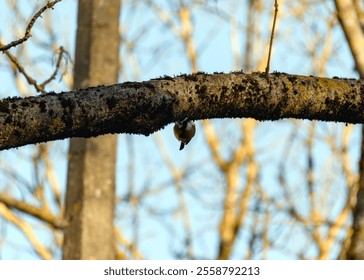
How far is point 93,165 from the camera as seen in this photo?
4.29 meters

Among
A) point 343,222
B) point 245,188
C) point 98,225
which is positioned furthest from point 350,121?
point 245,188

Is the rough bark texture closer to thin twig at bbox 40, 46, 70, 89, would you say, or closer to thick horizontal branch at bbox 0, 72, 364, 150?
thin twig at bbox 40, 46, 70, 89

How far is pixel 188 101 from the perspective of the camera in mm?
2340

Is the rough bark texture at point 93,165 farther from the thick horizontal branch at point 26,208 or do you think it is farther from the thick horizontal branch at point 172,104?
the thick horizontal branch at point 172,104

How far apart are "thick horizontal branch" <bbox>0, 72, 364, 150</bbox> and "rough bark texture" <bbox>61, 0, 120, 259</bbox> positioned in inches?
75.9

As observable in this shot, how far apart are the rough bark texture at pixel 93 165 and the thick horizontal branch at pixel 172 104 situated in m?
1.93

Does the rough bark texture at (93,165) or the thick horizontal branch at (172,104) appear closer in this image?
the thick horizontal branch at (172,104)

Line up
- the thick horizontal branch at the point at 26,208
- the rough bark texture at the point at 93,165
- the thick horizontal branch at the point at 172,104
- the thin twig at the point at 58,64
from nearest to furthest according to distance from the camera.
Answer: the thick horizontal branch at the point at 172,104 < the thin twig at the point at 58,64 < the rough bark texture at the point at 93,165 < the thick horizontal branch at the point at 26,208

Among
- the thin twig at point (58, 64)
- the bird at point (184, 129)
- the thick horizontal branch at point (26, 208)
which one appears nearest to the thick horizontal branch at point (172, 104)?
the bird at point (184, 129)

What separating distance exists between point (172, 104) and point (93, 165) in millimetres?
2057

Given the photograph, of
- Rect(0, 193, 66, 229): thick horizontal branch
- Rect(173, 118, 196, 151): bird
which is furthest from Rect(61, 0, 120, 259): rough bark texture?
Rect(173, 118, 196, 151): bird

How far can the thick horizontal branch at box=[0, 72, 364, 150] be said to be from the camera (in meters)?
2.08

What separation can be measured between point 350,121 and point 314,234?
6629 mm

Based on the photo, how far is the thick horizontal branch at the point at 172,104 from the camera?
208cm
